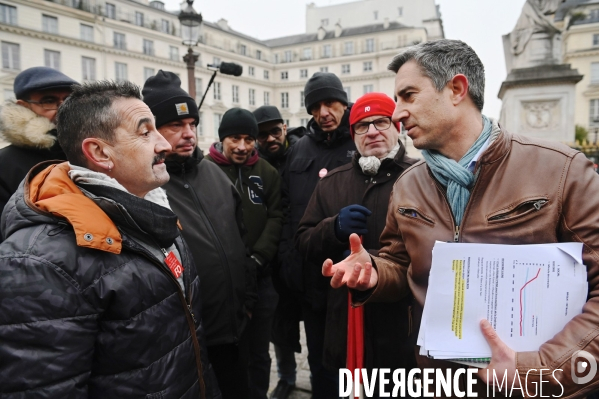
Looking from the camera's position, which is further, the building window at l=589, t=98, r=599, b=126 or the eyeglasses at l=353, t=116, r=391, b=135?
the building window at l=589, t=98, r=599, b=126

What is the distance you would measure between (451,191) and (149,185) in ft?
4.59

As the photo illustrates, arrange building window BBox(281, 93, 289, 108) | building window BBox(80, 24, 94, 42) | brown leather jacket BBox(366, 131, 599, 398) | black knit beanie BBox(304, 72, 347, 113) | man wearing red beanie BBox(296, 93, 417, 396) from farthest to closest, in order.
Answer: building window BBox(281, 93, 289, 108), building window BBox(80, 24, 94, 42), black knit beanie BBox(304, 72, 347, 113), man wearing red beanie BBox(296, 93, 417, 396), brown leather jacket BBox(366, 131, 599, 398)

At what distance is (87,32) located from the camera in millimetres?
35656

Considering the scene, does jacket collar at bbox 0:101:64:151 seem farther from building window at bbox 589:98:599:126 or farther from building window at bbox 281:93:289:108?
building window at bbox 281:93:289:108

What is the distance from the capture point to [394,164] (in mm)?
2742

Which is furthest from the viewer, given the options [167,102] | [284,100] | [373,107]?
[284,100]

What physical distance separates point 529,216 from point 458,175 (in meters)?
0.31

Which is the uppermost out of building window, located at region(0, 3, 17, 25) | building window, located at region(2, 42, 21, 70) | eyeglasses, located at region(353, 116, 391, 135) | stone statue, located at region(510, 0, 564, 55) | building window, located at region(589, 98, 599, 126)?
building window, located at region(0, 3, 17, 25)

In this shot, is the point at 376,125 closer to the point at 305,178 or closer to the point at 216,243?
the point at 305,178

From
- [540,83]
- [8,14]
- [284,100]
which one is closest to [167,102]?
[540,83]

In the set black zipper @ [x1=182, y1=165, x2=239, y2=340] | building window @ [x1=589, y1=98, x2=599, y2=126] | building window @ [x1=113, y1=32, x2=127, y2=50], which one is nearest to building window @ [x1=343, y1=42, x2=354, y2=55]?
building window @ [x1=113, y1=32, x2=127, y2=50]

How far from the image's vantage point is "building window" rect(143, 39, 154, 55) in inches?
1586

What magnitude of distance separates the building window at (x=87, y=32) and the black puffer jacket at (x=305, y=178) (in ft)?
131

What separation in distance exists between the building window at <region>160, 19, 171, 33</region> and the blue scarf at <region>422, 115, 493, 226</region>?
47726 millimetres
